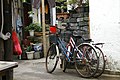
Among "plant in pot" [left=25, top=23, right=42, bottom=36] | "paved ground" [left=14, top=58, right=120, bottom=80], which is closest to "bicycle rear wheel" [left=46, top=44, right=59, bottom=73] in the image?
"paved ground" [left=14, top=58, right=120, bottom=80]

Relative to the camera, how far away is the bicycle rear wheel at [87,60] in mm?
6572

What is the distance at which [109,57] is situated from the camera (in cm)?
681

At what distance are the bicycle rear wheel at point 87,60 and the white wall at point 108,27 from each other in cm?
45

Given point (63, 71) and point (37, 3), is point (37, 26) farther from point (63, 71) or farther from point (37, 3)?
point (63, 71)

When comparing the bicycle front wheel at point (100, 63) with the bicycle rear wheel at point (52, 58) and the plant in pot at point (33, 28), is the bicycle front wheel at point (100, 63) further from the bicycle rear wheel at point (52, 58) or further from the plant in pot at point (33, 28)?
the plant in pot at point (33, 28)

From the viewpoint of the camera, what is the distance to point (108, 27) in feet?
22.0

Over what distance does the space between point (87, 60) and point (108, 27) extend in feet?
3.24

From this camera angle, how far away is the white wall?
260 inches

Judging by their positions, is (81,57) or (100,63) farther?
(100,63)

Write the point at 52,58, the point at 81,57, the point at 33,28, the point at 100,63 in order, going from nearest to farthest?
1. the point at 81,57
2. the point at 100,63
3. the point at 52,58
4. the point at 33,28

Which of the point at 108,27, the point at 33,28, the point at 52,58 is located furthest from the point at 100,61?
the point at 33,28

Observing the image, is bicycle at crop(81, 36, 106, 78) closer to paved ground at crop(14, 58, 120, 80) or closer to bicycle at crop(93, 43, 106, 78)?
bicycle at crop(93, 43, 106, 78)

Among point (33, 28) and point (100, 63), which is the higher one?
point (33, 28)

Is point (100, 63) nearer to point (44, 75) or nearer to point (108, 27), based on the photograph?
point (108, 27)
